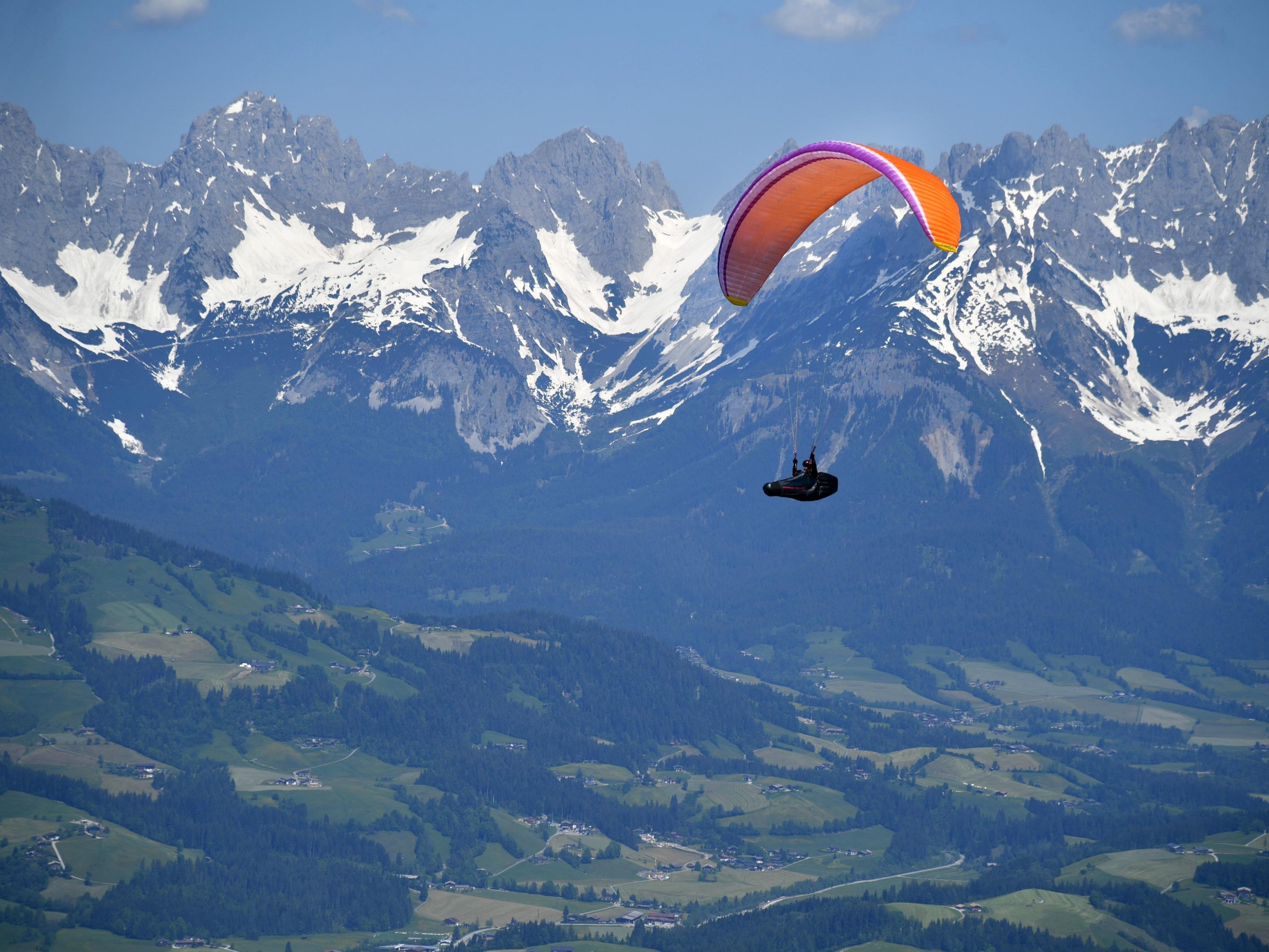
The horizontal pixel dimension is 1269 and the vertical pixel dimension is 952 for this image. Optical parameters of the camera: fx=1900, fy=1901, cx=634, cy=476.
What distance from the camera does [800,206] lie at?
110188 millimetres

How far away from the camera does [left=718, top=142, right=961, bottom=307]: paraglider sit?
100m

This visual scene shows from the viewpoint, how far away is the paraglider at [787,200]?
328ft

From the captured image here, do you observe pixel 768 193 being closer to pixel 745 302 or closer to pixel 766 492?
pixel 745 302

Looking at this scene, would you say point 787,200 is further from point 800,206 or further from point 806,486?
point 806,486

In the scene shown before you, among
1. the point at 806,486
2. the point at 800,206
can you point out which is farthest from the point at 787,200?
the point at 806,486

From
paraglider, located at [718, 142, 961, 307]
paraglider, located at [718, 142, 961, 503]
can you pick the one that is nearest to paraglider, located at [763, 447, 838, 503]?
paraglider, located at [718, 142, 961, 503]

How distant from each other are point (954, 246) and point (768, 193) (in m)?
20.9

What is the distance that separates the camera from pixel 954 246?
90.1 m

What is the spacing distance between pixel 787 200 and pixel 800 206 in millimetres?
1212

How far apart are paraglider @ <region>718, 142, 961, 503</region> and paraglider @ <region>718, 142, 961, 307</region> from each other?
0.05 meters

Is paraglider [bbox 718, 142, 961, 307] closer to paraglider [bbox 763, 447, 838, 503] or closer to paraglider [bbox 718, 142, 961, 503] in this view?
paraglider [bbox 718, 142, 961, 503]

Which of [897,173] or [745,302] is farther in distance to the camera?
[745,302]

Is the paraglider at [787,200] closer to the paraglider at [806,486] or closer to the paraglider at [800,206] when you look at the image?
the paraglider at [800,206]

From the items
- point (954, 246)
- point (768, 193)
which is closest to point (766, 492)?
point (954, 246)
